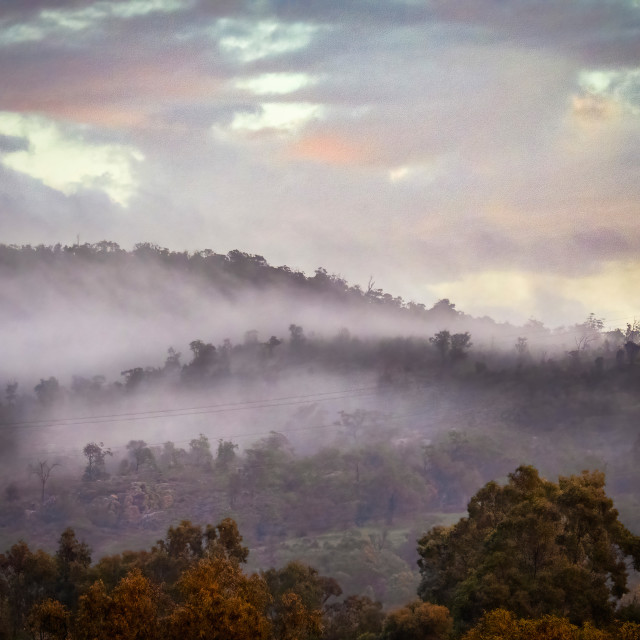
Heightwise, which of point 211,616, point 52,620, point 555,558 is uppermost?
point 211,616

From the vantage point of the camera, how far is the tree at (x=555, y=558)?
53781mm

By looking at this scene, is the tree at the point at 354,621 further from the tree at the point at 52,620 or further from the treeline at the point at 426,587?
the tree at the point at 52,620

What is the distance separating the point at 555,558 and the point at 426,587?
1699cm

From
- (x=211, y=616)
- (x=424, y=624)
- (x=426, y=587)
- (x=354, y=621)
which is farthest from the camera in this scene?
(x=354, y=621)

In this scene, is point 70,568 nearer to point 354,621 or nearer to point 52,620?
point 52,620

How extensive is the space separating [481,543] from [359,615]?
1931 centimetres

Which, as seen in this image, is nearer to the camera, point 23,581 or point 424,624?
point 424,624

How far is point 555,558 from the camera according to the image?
5569cm

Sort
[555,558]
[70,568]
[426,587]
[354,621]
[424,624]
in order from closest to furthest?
[555,558] < [424,624] < [426,587] < [70,568] < [354,621]

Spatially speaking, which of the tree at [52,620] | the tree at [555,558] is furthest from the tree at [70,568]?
the tree at [555,558]

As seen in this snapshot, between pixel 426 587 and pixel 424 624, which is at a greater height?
pixel 426 587

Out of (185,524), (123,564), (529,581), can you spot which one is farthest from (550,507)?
(123,564)

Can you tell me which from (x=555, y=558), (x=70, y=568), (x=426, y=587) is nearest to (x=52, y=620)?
(x=70, y=568)

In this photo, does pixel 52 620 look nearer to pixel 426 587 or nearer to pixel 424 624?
pixel 424 624
